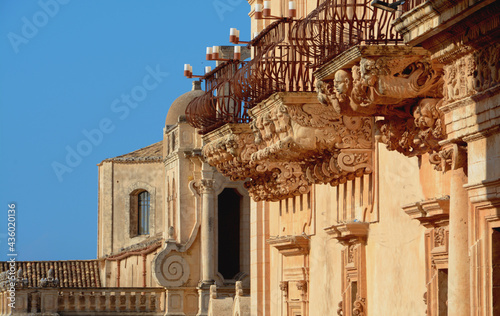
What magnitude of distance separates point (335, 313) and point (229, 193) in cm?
2118

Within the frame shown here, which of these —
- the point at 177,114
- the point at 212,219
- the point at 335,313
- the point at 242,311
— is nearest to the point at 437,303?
the point at 335,313

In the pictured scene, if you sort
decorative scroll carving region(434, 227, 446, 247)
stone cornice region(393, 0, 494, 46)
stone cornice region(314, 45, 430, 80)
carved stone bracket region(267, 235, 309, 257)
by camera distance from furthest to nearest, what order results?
1. carved stone bracket region(267, 235, 309, 257)
2. decorative scroll carving region(434, 227, 446, 247)
3. stone cornice region(314, 45, 430, 80)
4. stone cornice region(393, 0, 494, 46)

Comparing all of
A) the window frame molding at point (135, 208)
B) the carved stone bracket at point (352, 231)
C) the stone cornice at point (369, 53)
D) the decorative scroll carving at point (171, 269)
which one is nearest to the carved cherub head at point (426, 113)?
the stone cornice at point (369, 53)

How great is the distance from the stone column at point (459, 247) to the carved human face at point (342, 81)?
83.0 inches

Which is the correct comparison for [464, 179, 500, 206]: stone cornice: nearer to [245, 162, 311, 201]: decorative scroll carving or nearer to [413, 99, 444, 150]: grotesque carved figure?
→ [413, 99, 444, 150]: grotesque carved figure

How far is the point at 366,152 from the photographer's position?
52.4ft

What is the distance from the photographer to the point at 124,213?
45844 mm

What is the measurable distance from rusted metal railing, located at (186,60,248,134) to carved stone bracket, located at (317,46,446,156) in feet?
18.1

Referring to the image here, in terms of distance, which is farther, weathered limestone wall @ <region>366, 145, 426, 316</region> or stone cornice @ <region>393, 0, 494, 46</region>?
weathered limestone wall @ <region>366, 145, 426, 316</region>

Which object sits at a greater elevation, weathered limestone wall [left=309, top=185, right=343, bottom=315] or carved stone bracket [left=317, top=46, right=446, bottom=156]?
carved stone bracket [left=317, top=46, right=446, bottom=156]

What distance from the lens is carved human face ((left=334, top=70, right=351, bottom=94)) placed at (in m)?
12.4

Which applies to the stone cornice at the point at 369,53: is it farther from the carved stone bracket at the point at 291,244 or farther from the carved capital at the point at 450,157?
the carved stone bracket at the point at 291,244

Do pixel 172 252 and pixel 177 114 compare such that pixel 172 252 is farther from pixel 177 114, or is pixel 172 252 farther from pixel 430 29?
pixel 430 29

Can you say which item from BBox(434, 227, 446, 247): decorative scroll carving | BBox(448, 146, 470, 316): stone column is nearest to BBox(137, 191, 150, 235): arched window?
BBox(434, 227, 446, 247): decorative scroll carving
